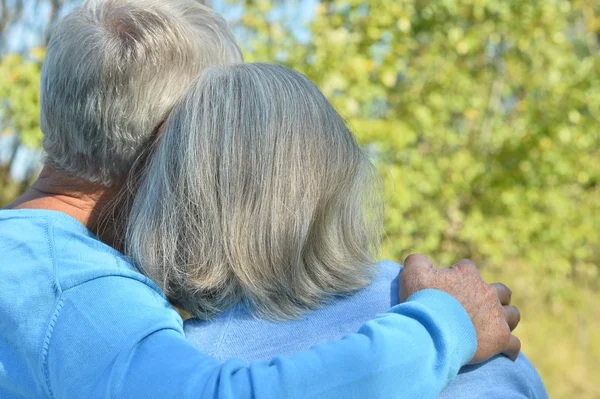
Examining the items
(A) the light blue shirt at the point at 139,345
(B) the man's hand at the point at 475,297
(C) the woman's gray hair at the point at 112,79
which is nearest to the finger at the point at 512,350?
(B) the man's hand at the point at 475,297

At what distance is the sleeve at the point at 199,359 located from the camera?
1.21m

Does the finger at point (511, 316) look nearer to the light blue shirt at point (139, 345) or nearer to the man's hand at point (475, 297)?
the man's hand at point (475, 297)

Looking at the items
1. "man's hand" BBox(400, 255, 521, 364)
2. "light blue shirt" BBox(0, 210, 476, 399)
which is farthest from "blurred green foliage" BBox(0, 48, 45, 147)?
"man's hand" BBox(400, 255, 521, 364)

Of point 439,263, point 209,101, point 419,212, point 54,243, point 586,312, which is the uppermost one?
point 209,101

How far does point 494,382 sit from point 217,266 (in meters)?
0.59

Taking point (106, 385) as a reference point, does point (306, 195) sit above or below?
above

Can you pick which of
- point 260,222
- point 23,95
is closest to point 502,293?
point 260,222

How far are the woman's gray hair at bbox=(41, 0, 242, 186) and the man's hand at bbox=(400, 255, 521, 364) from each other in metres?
0.64

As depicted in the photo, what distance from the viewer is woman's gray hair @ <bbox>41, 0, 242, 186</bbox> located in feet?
5.32

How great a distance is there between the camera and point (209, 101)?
1.45 m

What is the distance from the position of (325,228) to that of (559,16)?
491 centimetres

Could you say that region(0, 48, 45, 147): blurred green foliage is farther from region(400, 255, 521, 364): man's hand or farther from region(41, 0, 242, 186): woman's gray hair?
region(400, 255, 521, 364): man's hand

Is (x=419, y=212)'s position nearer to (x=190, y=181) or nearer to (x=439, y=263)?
(x=439, y=263)

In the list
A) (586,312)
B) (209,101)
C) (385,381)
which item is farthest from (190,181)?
(586,312)
